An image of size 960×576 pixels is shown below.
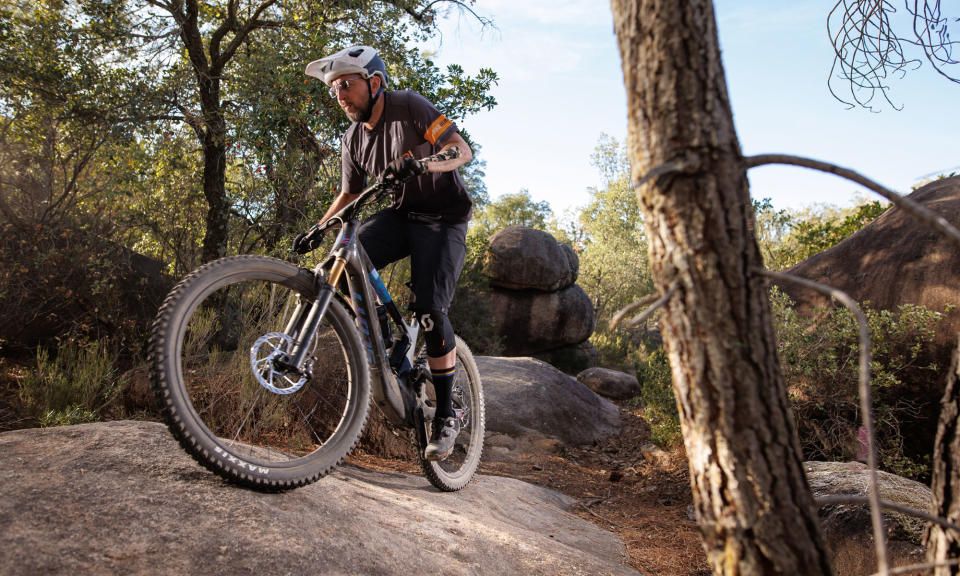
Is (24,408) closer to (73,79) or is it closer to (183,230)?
(183,230)

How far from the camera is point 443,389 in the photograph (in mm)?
3834

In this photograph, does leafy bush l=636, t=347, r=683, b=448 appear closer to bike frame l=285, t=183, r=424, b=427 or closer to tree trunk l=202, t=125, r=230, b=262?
bike frame l=285, t=183, r=424, b=427

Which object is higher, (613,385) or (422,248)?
(422,248)

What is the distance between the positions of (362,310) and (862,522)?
11.1ft

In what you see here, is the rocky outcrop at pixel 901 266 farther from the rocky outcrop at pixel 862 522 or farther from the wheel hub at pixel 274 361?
the wheel hub at pixel 274 361

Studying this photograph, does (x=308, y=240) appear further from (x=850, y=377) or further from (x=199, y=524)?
(x=850, y=377)

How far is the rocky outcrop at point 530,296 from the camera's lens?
16391mm

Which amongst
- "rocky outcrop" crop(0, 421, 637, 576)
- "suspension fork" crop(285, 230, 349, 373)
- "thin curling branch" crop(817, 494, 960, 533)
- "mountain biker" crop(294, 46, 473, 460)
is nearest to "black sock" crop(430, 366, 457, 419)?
"mountain biker" crop(294, 46, 473, 460)

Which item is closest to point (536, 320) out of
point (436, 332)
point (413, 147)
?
point (436, 332)

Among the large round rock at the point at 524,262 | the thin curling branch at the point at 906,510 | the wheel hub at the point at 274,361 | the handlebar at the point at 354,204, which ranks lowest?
the thin curling branch at the point at 906,510

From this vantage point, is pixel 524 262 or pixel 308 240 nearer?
pixel 308 240

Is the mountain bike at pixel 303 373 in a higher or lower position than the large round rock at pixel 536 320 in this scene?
lower

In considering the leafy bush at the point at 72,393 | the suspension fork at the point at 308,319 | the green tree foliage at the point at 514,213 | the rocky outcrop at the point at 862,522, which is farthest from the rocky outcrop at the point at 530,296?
the green tree foliage at the point at 514,213

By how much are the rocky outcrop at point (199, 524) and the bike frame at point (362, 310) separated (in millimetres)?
527
